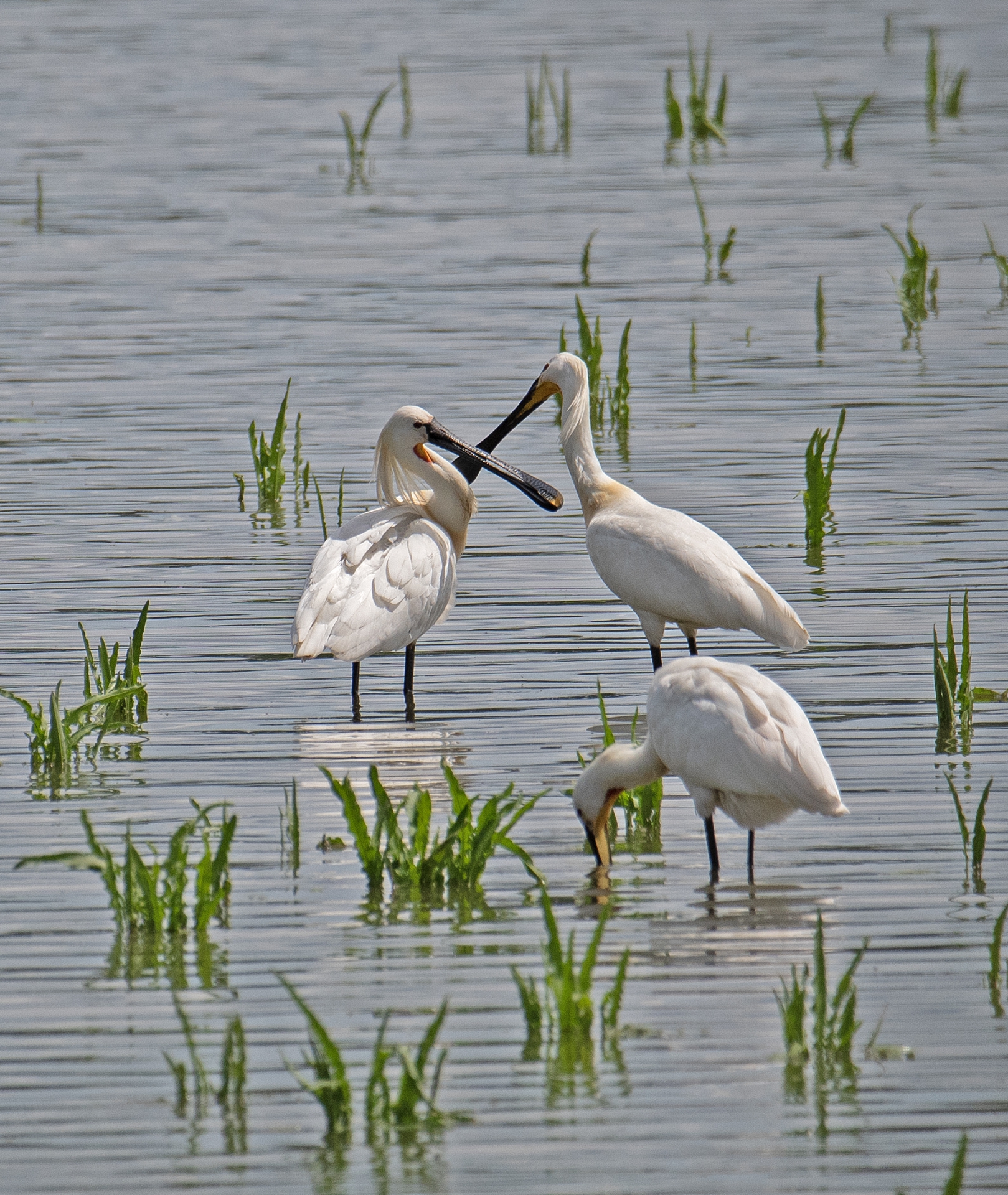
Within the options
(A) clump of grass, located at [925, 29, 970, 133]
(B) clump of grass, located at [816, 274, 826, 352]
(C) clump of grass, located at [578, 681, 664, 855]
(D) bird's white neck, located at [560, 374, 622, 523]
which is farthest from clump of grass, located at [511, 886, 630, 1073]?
(A) clump of grass, located at [925, 29, 970, 133]

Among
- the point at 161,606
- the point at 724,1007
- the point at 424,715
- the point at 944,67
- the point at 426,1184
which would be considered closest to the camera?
the point at 426,1184

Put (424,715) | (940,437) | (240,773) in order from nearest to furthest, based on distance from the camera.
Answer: (240,773) → (424,715) → (940,437)

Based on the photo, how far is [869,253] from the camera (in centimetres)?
1808

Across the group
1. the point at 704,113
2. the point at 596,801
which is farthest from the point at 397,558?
the point at 704,113

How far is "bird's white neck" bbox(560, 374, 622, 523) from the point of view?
31.8 ft

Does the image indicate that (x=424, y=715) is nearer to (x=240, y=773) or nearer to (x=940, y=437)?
(x=240, y=773)

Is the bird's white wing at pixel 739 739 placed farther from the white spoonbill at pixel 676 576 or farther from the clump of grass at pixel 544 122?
the clump of grass at pixel 544 122

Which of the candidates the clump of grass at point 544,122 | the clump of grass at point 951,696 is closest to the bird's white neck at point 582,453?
the clump of grass at point 951,696

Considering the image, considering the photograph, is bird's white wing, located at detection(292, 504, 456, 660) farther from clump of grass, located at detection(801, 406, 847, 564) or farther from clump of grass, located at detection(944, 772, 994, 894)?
clump of grass, located at detection(944, 772, 994, 894)

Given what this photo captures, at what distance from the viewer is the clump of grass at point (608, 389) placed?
13016mm

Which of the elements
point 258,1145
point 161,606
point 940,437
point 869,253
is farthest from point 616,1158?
point 869,253

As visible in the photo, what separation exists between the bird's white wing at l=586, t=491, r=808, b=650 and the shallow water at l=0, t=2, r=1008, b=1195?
12.7 inches

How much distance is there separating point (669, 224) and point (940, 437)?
23.8 ft

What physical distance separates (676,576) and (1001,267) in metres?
7.94
